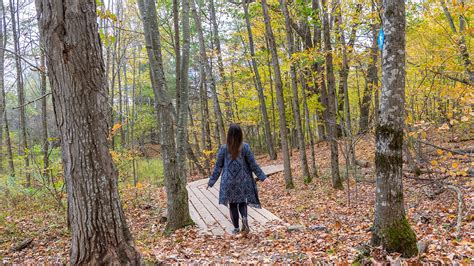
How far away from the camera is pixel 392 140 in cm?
299

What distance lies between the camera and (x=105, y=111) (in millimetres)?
2920

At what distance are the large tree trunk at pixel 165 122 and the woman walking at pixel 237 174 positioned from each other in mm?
860

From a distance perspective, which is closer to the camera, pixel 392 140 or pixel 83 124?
pixel 83 124

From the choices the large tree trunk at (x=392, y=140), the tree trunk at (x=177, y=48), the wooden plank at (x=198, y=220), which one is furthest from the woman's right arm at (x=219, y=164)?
the large tree trunk at (x=392, y=140)

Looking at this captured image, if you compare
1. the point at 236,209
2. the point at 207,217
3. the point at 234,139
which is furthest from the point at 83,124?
the point at 207,217

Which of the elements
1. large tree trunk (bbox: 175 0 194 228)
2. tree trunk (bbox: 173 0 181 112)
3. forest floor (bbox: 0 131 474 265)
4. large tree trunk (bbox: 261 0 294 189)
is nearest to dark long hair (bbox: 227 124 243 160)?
large tree trunk (bbox: 175 0 194 228)

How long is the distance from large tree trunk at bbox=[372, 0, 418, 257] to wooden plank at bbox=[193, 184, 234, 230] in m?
3.35

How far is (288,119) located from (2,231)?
16.7m

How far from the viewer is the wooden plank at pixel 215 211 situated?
6.12 meters

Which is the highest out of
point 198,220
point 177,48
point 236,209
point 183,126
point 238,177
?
point 177,48

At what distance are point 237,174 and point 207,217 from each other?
77.5 inches

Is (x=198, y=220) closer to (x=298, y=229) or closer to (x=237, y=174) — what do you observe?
(x=237, y=174)

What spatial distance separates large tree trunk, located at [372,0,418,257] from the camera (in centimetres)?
301

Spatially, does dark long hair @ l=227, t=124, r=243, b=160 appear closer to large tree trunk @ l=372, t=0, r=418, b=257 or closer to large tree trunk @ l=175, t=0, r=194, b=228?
large tree trunk @ l=175, t=0, r=194, b=228
